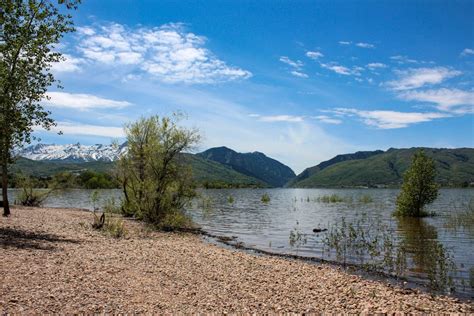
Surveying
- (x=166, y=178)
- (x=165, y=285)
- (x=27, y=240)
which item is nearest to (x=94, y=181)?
(x=166, y=178)

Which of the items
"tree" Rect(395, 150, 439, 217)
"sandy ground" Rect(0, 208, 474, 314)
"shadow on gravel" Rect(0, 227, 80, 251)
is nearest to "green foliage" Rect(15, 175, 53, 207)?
"shadow on gravel" Rect(0, 227, 80, 251)

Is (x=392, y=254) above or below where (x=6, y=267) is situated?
below

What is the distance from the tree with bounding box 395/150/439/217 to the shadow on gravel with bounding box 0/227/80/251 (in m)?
51.5

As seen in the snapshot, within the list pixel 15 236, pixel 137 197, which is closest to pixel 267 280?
pixel 15 236

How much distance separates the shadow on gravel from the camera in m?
18.5

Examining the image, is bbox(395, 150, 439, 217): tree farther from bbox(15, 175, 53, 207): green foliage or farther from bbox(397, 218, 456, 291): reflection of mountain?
bbox(15, 175, 53, 207): green foliage

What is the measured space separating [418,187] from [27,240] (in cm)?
5515

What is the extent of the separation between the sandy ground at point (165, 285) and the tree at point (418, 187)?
44065 millimetres

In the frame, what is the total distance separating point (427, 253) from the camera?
28891mm

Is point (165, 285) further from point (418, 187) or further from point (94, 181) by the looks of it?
point (94, 181)

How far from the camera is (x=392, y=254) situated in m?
28.0

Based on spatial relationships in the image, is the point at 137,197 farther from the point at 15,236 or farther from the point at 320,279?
the point at 320,279

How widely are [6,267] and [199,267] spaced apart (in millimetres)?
8381

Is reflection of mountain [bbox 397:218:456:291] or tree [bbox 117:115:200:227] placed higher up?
tree [bbox 117:115:200:227]
